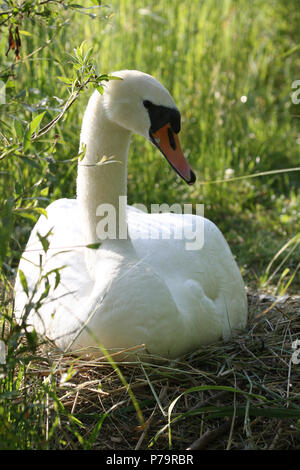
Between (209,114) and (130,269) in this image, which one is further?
(209,114)

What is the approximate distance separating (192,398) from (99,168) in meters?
1.16

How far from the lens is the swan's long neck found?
309 centimetres

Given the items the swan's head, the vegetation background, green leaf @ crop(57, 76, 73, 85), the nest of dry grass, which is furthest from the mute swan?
the vegetation background

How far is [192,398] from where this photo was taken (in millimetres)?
2811

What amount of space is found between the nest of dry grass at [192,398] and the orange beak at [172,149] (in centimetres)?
82

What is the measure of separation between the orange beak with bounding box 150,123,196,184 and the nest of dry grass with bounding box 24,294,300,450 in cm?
82

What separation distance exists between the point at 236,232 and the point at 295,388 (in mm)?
2307

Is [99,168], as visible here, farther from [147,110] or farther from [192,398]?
[192,398]

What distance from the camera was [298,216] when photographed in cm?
Answer: 500

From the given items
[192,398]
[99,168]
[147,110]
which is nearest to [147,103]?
[147,110]

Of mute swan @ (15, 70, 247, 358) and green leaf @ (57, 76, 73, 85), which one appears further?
mute swan @ (15, 70, 247, 358)

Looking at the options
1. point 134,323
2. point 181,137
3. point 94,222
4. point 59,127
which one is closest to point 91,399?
point 134,323

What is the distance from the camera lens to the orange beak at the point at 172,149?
2.98m

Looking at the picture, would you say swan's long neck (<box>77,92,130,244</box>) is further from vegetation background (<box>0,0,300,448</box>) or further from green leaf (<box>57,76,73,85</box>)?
vegetation background (<box>0,0,300,448</box>)
